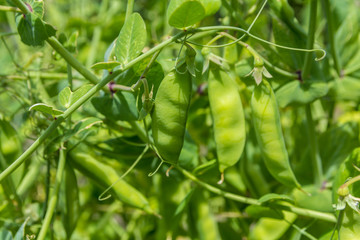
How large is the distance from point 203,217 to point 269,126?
0.86 feet

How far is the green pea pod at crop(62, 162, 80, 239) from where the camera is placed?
691mm

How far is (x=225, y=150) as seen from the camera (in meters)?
0.62

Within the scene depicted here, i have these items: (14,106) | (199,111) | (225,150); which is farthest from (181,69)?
(14,106)

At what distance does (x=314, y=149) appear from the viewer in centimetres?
71

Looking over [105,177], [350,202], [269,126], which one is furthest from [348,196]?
[105,177]

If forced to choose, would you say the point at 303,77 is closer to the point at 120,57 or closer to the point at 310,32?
the point at 310,32

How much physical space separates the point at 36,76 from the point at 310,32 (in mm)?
495

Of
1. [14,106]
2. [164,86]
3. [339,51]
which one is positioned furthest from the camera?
[14,106]

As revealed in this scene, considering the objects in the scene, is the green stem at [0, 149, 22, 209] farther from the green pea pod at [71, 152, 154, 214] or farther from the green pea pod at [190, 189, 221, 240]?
the green pea pod at [190, 189, 221, 240]

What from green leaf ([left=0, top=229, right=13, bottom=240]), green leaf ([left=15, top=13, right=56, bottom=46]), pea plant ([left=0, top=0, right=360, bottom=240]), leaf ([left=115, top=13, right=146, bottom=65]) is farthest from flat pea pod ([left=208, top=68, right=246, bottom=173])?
green leaf ([left=0, top=229, right=13, bottom=240])

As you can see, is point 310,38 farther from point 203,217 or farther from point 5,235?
point 5,235

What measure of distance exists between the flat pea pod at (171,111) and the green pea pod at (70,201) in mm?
205

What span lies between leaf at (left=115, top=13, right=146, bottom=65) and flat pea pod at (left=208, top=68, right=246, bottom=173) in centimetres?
11

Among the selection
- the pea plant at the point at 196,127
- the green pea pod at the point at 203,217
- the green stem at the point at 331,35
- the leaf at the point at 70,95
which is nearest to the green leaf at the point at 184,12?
the pea plant at the point at 196,127
